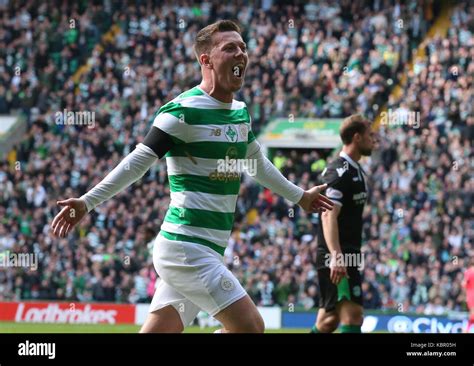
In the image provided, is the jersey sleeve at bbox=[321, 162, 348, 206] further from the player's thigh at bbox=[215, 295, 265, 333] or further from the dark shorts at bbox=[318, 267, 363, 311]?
the player's thigh at bbox=[215, 295, 265, 333]

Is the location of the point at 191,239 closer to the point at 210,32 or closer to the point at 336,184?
the point at 210,32

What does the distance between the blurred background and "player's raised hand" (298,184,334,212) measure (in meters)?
10.3

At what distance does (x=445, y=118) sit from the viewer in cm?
2036

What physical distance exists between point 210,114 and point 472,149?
14.6 m

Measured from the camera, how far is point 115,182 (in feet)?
18.3

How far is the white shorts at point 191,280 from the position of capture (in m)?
5.59

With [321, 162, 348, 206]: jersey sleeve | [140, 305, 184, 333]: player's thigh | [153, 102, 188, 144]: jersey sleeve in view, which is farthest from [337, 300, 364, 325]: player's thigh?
[153, 102, 188, 144]: jersey sleeve

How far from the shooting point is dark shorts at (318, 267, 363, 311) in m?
8.43

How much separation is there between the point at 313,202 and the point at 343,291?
235cm

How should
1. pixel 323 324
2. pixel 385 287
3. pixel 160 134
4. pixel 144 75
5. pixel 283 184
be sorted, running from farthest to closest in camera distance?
pixel 144 75 → pixel 385 287 → pixel 323 324 → pixel 283 184 → pixel 160 134

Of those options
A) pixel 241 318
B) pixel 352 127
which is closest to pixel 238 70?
pixel 241 318

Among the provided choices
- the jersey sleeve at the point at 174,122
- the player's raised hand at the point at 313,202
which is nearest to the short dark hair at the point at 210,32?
the jersey sleeve at the point at 174,122
